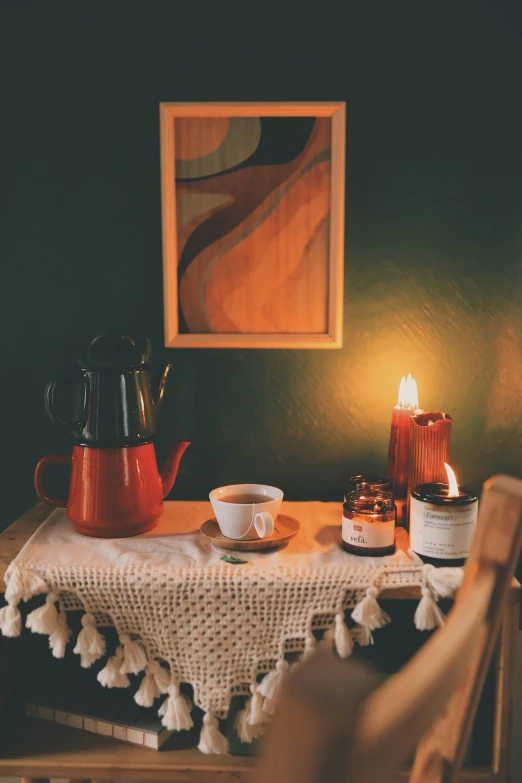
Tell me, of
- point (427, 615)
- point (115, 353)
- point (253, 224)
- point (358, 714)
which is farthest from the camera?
point (253, 224)

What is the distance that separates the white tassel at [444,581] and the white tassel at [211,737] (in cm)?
39

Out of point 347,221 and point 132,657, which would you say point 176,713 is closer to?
point 132,657

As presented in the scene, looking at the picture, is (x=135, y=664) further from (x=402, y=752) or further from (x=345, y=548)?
(x=402, y=752)

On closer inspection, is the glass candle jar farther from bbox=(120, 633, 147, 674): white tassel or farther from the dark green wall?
bbox=(120, 633, 147, 674): white tassel

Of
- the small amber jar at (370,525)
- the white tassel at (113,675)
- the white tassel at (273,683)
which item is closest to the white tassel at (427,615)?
the small amber jar at (370,525)

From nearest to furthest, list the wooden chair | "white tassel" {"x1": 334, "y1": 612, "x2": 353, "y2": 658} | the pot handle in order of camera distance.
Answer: the wooden chair → "white tassel" {"x1": 334, "y1": 612, "x2": 353, "y2": 658} → the pot handle

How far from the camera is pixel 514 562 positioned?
1.31 feet

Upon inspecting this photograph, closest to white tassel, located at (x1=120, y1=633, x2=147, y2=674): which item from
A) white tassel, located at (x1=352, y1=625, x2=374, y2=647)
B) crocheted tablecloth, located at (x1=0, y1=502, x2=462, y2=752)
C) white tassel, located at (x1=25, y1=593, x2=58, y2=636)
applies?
crocheted tablecloth, located at (x1=0, y1=502, x2=462, y2=752)

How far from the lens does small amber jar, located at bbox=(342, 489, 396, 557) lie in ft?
3.42

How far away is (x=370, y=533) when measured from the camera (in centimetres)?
104

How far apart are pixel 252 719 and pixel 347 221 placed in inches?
35.4

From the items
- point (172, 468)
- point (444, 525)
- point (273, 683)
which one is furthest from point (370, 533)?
point (172, 468)

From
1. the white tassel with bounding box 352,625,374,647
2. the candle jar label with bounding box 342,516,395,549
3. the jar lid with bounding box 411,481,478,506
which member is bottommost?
the white tassel with bounding box 352,625,374,647

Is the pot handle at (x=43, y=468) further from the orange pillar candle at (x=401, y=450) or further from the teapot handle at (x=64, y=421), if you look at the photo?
the orange pillar candle at (x=401, y=450)
